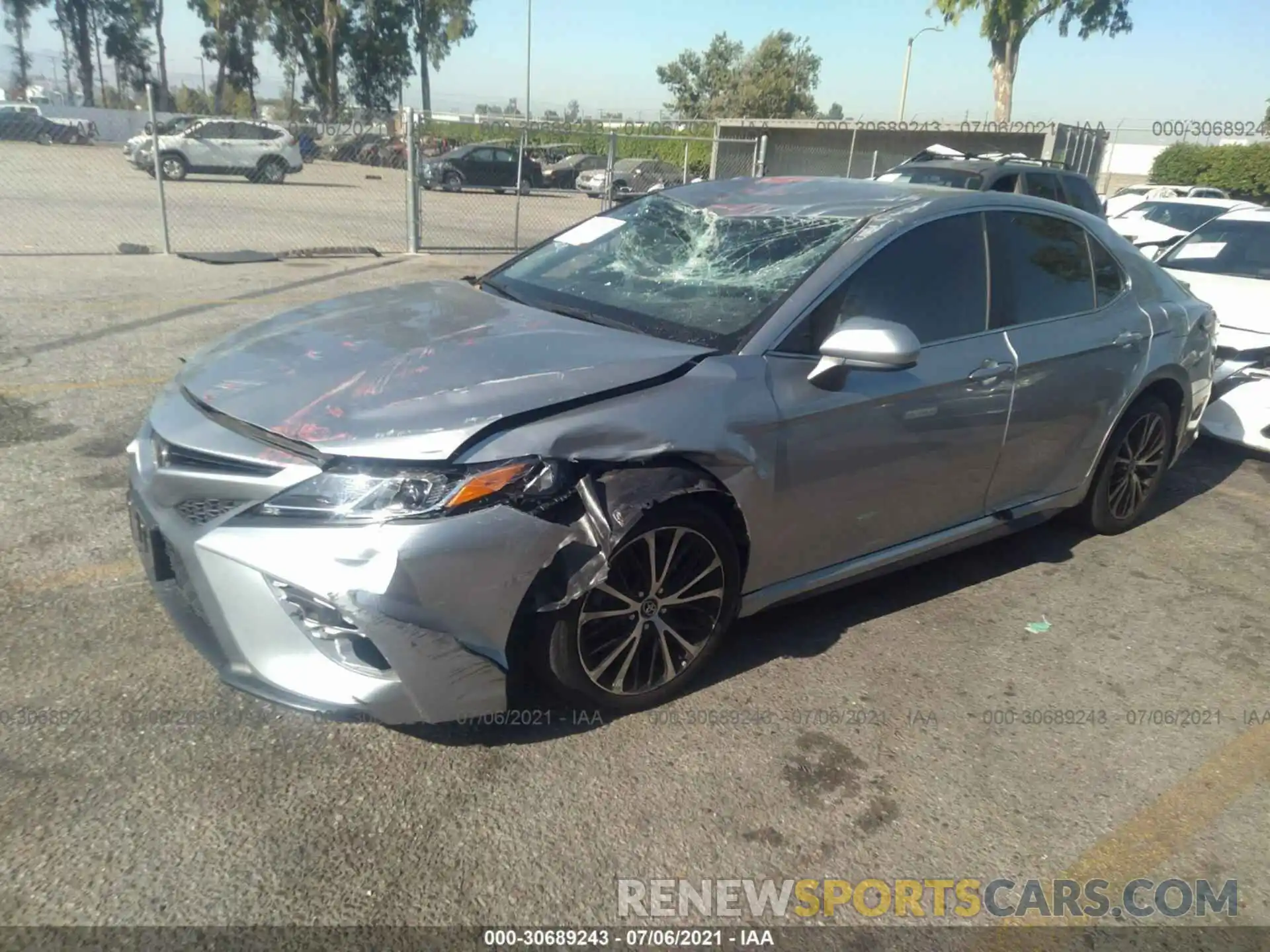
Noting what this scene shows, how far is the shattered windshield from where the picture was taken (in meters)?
3.28

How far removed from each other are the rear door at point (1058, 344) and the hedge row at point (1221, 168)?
31.1 metres

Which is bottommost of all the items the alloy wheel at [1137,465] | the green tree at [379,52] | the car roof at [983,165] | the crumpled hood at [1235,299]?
the alloy wheel at [1137,465]

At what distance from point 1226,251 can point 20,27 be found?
85.4m

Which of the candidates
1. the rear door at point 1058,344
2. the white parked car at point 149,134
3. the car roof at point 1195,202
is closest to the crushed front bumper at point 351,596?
the rear door at point 1058,344

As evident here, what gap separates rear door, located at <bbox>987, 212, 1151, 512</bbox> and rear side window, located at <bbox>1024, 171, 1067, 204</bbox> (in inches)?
285

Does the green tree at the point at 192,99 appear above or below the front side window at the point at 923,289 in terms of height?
above

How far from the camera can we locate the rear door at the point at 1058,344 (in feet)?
12.7

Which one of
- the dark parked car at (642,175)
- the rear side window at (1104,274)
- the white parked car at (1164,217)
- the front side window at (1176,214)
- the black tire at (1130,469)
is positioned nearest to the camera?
the rear side window at (1104,274)

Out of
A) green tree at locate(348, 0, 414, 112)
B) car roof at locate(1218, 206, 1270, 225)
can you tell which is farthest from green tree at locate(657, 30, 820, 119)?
car roof at locate(1218, 206, 1270, 225)

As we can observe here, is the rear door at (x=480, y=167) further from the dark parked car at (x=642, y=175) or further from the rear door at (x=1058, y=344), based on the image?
the rear door at (x=1058, y=344)

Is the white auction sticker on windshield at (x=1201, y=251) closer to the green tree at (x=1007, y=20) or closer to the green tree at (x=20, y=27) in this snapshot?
the green tree at (x=1007, y=20)

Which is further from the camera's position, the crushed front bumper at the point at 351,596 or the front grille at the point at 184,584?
the front grille at the point at 184,584

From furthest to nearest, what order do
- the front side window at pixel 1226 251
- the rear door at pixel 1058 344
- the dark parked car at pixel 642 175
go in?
the dark parked car at pixel 642 175 < the front side window at pixel 1226 251 < the rear door at pixel 1058 344

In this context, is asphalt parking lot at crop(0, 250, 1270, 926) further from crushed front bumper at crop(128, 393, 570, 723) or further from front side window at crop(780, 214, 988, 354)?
front side window at crop(780, 214, 988, 354)
